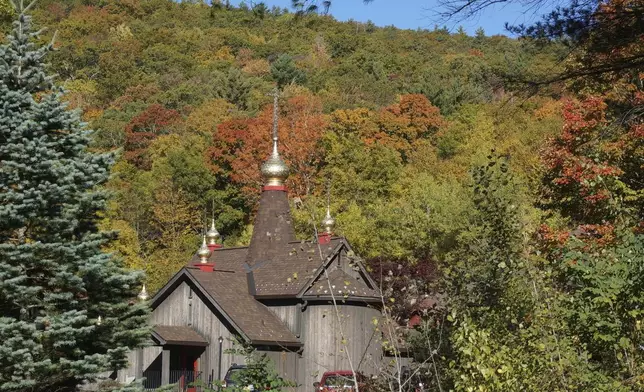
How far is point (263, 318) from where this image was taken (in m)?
32.0

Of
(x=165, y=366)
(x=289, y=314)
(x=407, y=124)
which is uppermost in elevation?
(x=407, y=124)

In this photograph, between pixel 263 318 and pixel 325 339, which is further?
pixel 263 318

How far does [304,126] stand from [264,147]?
2.93 metres

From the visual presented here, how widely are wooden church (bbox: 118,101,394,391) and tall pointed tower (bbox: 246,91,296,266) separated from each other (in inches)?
23.4

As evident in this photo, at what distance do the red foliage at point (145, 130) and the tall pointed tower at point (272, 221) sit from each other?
41.8 m

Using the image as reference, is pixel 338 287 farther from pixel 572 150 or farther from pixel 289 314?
pixel 572 150

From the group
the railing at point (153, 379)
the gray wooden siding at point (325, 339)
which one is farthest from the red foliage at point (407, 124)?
the railing at point (153, 379)

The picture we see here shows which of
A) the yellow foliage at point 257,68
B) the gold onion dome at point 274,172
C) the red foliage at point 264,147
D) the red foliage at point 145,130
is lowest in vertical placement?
the gold onion dome at point 274,172

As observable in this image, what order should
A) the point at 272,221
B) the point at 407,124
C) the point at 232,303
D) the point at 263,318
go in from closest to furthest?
the point at 263,318 → the point at 232,303 → the point at 272,221 → the point at 407,124

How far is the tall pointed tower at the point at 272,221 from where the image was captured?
35312mm

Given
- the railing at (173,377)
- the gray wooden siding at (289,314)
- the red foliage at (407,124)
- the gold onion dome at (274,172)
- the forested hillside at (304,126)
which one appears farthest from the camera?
the red foliage at (407,124)

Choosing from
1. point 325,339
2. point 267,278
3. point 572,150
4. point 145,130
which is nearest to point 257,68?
point 145,130

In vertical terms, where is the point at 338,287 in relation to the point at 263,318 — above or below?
above

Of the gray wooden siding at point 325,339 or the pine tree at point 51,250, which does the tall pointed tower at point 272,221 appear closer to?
the gray wooden siding at point 325,339
